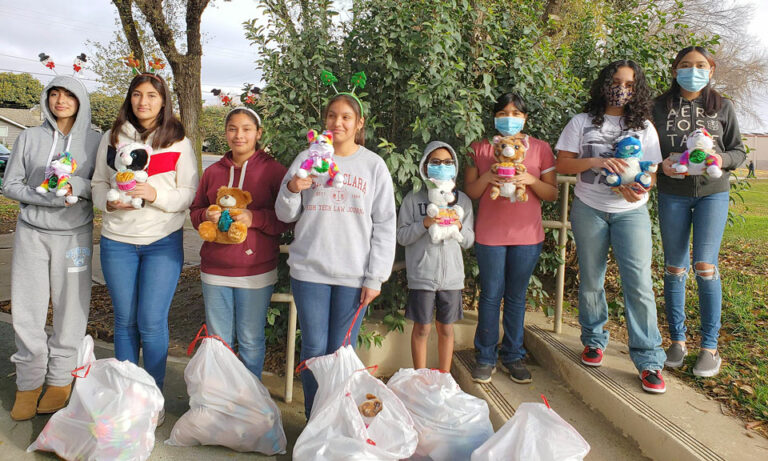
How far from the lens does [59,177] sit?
2863 mm

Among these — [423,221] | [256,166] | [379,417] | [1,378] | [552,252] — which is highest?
[256,166]

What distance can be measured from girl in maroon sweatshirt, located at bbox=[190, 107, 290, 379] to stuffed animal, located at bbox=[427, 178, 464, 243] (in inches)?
35.8

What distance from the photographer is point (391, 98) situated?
3711 mm

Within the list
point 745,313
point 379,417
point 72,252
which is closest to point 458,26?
point 379,417

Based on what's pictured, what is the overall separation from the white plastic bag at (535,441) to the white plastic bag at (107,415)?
1.64m

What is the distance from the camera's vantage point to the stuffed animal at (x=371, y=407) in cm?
229

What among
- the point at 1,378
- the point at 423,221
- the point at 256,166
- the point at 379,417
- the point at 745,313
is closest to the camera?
the point at 379,417

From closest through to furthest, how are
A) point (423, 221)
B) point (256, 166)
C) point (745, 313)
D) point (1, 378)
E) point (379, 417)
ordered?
point (379, 417) → point (256, 166) → point (423, 221) → point (1, 378) → point (745, 313)

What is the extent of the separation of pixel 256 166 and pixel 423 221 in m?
1.08

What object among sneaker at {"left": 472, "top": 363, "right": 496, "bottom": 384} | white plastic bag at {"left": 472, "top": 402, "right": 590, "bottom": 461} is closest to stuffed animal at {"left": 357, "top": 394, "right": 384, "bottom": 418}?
white plastic bag at {"left": 472, "top": 402, "right": 590, "bottom": 461}

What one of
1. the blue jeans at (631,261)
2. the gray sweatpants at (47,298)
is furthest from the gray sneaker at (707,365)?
the gray sweatpants at (47,298)

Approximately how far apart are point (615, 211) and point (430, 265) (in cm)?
117

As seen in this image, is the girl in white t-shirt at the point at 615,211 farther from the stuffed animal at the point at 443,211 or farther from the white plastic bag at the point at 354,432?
the white plastic bag at the point at 354,432

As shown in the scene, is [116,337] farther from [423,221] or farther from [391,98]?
[391,98]
